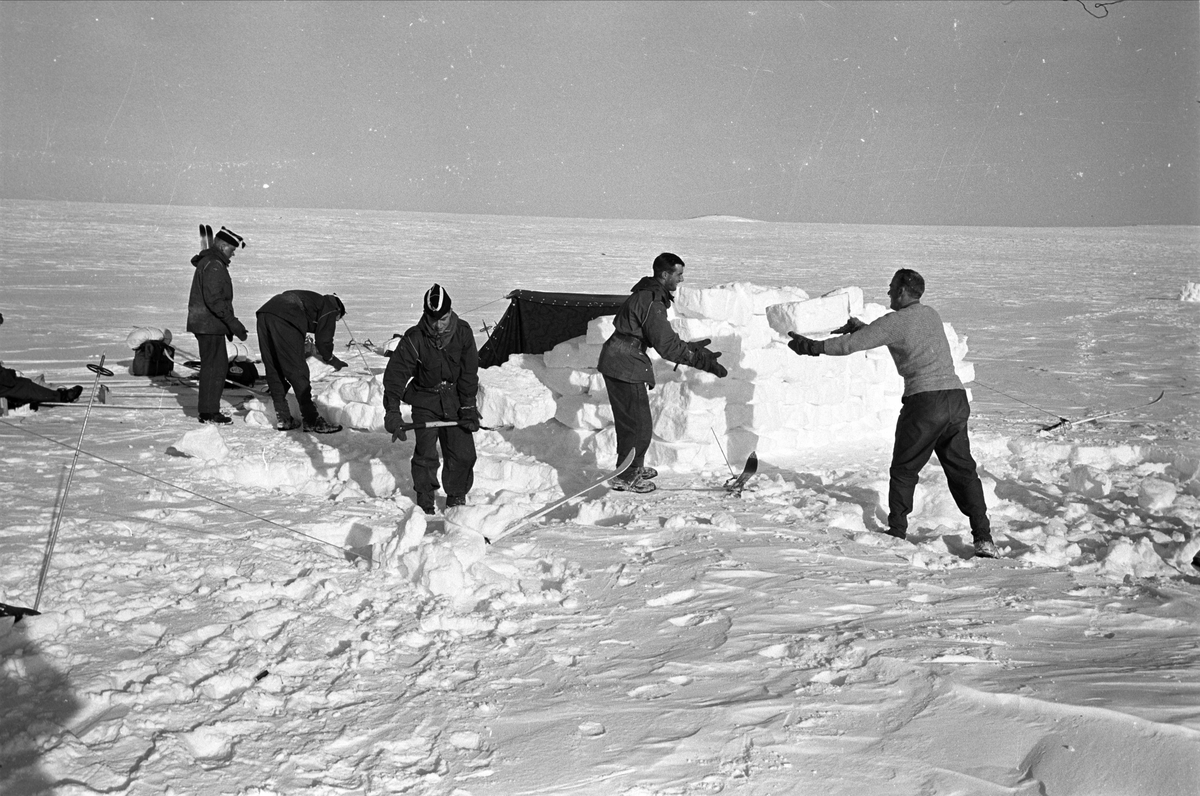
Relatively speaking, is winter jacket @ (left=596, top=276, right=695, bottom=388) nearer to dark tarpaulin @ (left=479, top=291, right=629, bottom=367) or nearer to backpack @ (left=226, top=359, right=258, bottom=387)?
dark tarpaulin @ (left=479, top=291, right=629, bottom=367)

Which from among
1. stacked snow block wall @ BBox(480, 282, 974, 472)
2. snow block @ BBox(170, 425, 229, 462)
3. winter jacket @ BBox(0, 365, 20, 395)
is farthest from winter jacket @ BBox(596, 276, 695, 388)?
winter jacket @ BBox(0, 365, 20, 395)

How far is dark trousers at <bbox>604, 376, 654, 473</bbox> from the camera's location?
6.16 meters

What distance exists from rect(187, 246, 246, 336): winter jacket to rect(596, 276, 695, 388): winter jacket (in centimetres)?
340

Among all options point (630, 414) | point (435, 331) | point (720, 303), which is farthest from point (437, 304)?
point (720, 303)

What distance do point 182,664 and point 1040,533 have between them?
13.9 ft

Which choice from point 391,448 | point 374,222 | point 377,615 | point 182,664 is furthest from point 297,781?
point 374,222

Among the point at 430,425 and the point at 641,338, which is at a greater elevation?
the point at 641,338

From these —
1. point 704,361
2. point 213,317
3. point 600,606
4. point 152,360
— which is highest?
point 213,317

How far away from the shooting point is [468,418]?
543 centimetres

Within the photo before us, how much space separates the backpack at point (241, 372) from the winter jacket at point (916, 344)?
6.79 m

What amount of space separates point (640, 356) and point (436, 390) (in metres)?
1.43

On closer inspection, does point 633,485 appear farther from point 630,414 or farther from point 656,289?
point 656,289

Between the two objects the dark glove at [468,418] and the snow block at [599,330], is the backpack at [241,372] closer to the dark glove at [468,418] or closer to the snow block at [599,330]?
the snow block at [599,330]

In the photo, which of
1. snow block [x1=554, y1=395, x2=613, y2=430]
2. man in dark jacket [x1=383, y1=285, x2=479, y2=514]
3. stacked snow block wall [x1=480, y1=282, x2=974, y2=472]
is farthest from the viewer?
snow block [x1=554, y1=395, x2=613, y2=430]
